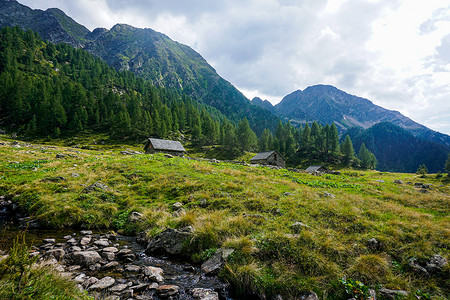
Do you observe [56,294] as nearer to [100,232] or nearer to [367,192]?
[100,232]

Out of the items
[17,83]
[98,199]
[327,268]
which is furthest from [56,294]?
[17,83]

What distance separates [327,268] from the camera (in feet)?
22.9

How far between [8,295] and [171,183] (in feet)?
44.0

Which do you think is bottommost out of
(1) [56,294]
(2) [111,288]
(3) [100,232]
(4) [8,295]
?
(3) [100,232]

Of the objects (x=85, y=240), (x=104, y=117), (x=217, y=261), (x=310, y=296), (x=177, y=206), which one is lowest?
(x=85, y=240)

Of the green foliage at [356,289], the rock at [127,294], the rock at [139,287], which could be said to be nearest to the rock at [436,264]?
the green foliage at [356,289]

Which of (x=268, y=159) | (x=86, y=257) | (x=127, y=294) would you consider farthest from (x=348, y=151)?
(x=86, y=257)

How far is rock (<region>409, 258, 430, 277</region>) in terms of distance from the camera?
6.81 m

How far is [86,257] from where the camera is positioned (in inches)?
304

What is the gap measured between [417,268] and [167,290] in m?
9.40

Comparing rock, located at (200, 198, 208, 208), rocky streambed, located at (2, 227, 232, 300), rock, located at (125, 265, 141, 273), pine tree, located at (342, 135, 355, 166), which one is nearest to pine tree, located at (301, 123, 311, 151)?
pine tree, located at (342, 135, 355, 166)

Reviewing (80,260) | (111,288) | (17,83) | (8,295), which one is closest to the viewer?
(8,295)

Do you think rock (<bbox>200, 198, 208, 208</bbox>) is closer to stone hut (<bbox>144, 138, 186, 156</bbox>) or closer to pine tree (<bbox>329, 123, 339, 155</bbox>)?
stone hut (<bbox>144, 138, 186, 156</bbox>)

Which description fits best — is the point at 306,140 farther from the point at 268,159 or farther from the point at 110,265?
the point at 110,265
